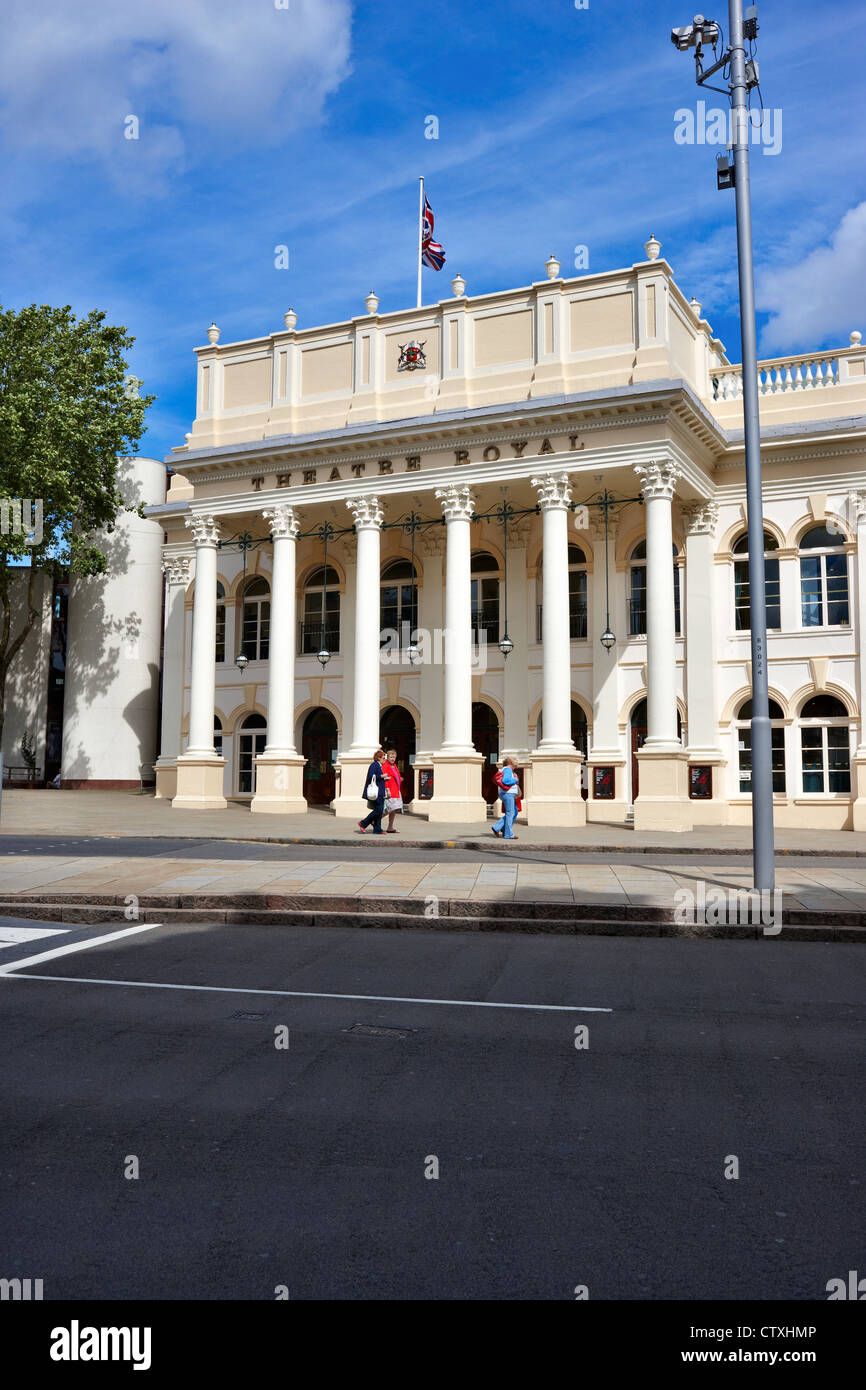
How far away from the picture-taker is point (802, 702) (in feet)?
94.8

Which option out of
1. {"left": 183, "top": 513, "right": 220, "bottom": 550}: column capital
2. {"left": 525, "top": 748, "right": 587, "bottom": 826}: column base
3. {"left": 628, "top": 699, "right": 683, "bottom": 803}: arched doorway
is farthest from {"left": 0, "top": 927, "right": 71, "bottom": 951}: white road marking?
{"left": 183, "top": 513, "right": 220, "bottom": 550}: column capital

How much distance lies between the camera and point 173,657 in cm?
3928

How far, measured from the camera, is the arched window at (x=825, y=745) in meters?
28.2

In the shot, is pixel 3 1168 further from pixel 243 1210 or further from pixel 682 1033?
pixel 682 1033

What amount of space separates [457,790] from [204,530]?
12040 mm

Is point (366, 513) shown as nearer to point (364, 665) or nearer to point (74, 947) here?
point (364, 665)

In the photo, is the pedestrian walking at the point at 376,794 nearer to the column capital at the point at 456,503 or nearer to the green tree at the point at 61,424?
the column capital at the point at 456,503

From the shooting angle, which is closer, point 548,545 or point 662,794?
point 662,794

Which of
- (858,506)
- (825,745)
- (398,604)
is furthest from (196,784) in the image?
(858,506)

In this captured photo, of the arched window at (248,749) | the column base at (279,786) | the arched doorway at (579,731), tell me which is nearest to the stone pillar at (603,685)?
the arched doorway at (579,731)

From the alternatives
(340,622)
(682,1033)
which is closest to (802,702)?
(340,622)

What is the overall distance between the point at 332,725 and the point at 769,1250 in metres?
32.1

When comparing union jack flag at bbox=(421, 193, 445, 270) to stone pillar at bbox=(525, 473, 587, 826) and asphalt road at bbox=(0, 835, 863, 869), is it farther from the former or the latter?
asphalt road at bbox=(0, 835, 863, 869)

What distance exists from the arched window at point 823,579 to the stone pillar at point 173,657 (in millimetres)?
21326
